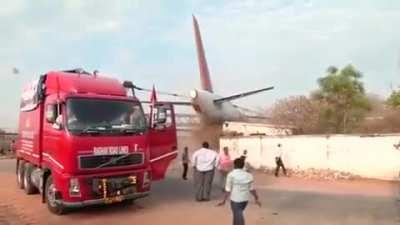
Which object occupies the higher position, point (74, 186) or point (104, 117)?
point (104, 117)

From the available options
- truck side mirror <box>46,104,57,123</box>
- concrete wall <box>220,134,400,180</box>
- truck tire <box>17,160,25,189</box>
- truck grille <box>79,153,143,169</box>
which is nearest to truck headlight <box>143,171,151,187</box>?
truck grille <box>79,153,143,169</box>

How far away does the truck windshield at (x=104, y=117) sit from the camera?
42.0 feet

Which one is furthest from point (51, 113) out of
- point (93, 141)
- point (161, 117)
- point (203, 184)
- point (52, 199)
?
point (203, 184)

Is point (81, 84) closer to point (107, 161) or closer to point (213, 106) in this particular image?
point (107, 161)

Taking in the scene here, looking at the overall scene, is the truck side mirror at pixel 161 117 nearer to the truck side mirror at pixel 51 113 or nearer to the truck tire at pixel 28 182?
A: the truck side mirror at pixel 51 113

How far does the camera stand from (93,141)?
41.7 feet

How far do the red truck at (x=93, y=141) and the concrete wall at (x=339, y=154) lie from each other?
40.3 feet

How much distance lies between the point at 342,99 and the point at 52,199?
39893mm

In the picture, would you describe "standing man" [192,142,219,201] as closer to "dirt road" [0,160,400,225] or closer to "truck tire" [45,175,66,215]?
"dirt road" [0,160,400,225]

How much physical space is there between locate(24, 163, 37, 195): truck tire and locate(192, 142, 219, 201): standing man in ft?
17.5

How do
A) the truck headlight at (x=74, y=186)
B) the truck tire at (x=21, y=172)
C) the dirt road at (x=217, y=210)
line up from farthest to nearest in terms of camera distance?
the truck tire at (x=21, y=172) → the truck headlight at (x=74, y=186) → the dirt road at (x=217, y=210)

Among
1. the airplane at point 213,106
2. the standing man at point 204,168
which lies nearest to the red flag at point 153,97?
the standing man at point 204,168

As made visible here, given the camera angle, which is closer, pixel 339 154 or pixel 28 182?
pixel 28 182

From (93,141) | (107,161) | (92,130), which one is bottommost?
(107,161)
